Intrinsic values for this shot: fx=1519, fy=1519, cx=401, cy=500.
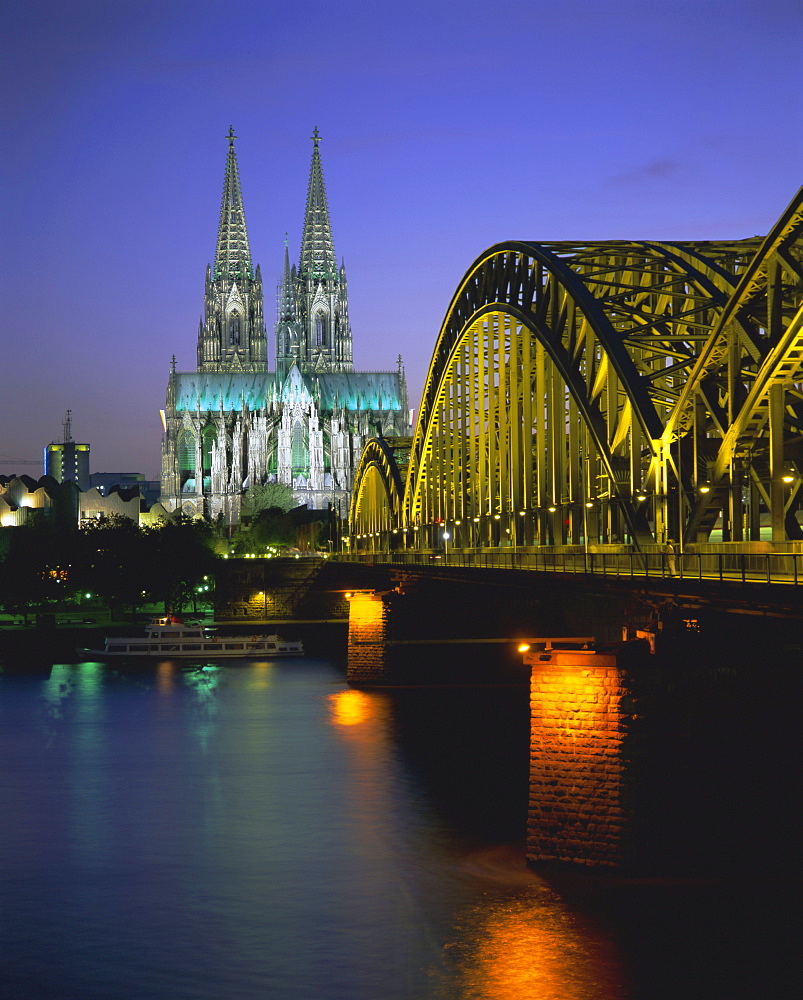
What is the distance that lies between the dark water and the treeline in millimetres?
65649

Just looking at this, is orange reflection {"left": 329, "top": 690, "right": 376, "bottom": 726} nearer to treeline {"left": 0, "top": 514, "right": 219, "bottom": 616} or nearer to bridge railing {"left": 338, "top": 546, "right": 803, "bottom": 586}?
bridge railing {"left": 338, "top": 546, "right": 803, "bottom": 586}

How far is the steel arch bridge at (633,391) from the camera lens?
3716 cm

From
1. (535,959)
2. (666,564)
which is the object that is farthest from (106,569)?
(535,959)

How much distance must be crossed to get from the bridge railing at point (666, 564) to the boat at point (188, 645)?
49.8m

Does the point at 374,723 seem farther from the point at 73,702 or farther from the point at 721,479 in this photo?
the point at 721,479

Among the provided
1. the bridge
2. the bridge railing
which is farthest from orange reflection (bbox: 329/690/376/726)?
the bridge railing

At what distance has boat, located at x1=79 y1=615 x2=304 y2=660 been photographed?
10500cm

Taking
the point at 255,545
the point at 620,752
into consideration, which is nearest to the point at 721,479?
the point at 620,752

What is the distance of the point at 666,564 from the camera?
35.8 m

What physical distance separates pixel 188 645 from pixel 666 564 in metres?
76.6

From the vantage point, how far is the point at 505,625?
8506cm

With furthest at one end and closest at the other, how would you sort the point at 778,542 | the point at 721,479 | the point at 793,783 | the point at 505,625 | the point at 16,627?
the point at 16,627 → the point at 505,625 → the point at 721,479 → the point at 793,783 → the point at 778,542

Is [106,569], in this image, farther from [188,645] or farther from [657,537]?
[657,537]

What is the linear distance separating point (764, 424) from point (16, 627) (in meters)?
86.5
